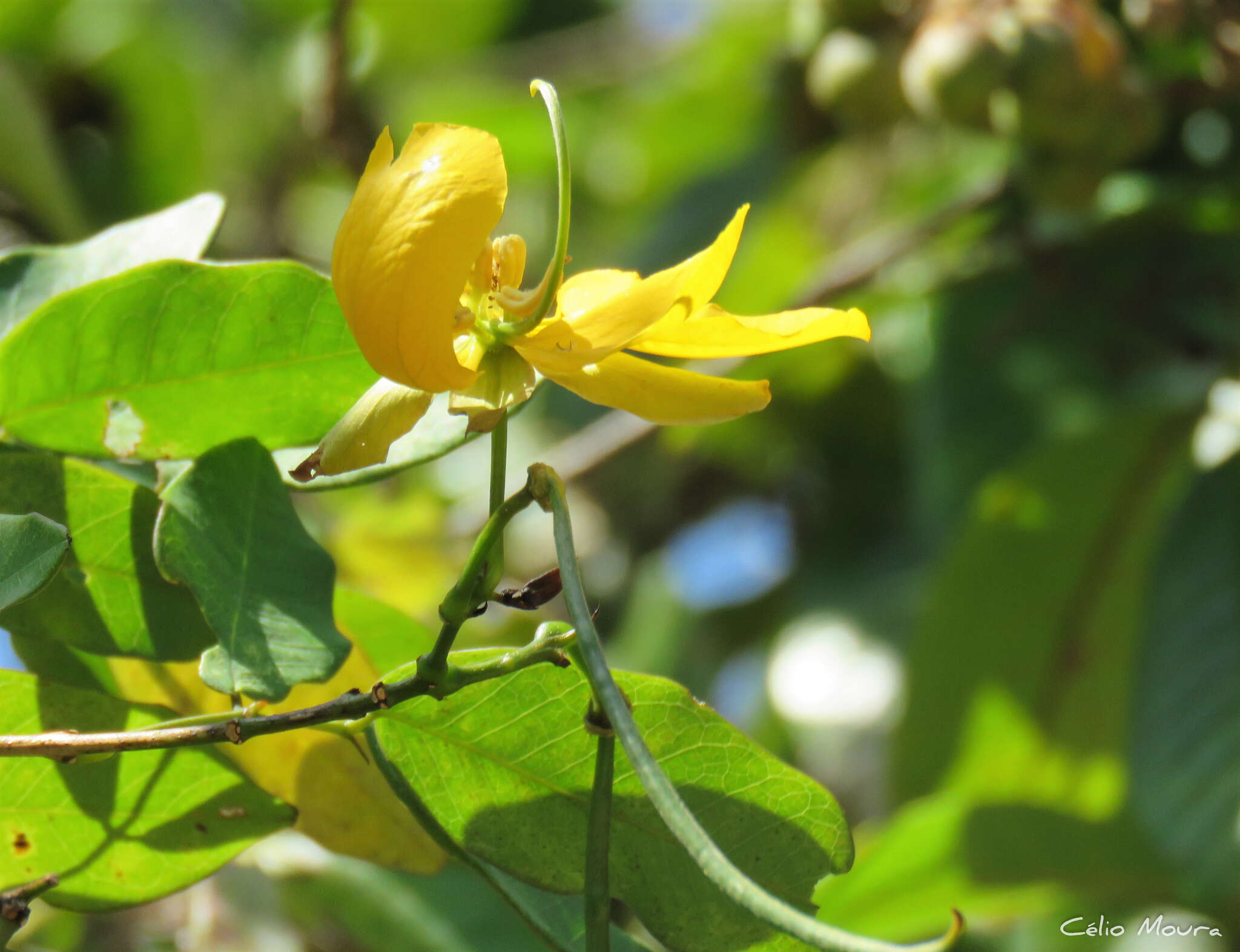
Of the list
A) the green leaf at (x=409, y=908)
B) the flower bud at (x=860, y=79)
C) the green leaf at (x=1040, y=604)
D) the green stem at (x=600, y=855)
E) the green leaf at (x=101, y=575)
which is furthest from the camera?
the green leaf at (x=1040, y=604)

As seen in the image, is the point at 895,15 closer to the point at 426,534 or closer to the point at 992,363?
the point at 992,363

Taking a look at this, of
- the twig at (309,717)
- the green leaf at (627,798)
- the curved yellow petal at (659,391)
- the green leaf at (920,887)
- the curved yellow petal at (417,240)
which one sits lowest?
the green leaf at (920,887)

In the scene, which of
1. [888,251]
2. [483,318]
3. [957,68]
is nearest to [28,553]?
[483,318]

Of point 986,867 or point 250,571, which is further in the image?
point 986,867

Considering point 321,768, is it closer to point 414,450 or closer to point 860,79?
point 414,450

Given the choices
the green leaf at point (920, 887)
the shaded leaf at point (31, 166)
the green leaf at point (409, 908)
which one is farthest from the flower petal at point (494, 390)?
the shaded leaf at point (31, 166)

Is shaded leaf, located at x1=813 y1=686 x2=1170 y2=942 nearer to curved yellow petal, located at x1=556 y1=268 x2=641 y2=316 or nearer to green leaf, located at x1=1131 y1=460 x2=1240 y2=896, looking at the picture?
green leaf, located at x1=1131 y1=460 x2=1240 y2=896

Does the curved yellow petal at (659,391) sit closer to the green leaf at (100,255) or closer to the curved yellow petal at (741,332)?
the curved yellow petal at (741,332)
